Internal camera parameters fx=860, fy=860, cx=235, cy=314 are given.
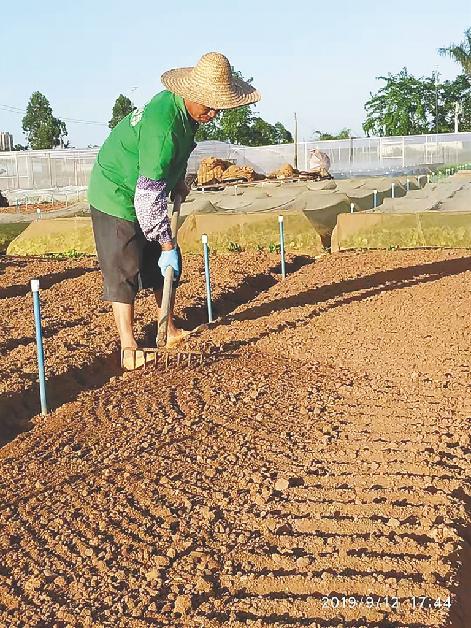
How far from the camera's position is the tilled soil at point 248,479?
7.74 feet

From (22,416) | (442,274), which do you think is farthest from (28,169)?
(22,416)

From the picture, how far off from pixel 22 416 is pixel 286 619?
2461mm

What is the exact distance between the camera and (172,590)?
2383 mm

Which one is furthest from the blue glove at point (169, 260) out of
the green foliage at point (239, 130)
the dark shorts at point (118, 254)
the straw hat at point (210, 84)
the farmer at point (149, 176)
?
the green foliage at point (239, 130)

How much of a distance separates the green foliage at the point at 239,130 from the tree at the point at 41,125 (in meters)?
17.9

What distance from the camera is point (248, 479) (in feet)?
10.4

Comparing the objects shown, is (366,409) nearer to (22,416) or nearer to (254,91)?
(22,416)

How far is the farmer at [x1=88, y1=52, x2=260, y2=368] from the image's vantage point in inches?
180

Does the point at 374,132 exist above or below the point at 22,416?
above

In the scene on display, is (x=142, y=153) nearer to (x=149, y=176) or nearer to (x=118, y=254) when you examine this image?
(x=149, y=176)

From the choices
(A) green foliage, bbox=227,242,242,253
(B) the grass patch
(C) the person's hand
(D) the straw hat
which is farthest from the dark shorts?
(B) the grass patch

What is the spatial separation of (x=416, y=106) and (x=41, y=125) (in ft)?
102
